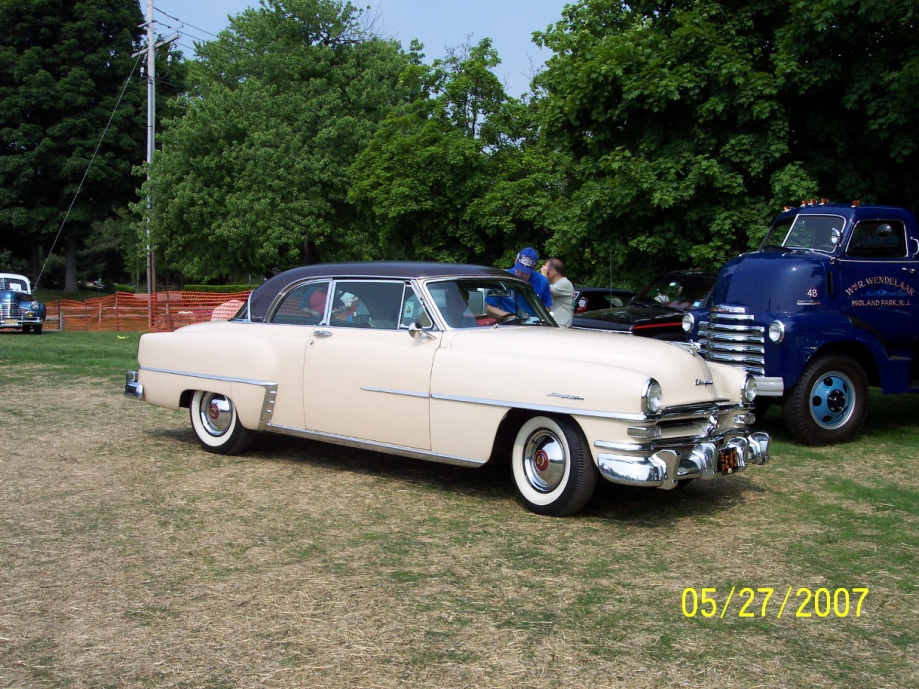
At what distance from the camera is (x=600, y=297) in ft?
60.5

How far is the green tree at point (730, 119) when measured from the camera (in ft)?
39.5

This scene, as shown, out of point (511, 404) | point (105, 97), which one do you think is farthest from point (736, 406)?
point (105, 97)

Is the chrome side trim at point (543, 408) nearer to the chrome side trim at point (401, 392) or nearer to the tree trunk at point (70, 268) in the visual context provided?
the chrome side trim at point (401, 392)

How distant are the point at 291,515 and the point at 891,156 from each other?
9.65 m

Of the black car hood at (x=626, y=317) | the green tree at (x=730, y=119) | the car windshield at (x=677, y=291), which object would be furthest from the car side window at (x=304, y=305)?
the car windshield at (x=677, y=291)

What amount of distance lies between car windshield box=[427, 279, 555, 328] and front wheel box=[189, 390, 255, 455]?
7.32 ft

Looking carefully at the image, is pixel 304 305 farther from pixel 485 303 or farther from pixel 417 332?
pixel 485 303

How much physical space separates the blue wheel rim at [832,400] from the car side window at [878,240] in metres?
1.35

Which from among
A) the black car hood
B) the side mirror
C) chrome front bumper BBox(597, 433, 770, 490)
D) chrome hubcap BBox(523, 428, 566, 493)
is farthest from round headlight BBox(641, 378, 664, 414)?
the black car hood

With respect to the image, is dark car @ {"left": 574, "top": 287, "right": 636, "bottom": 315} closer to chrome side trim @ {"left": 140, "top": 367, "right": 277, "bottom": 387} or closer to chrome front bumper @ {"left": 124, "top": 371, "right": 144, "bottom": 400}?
chrome front bumper @ {"left": 124, "top": 371, "right": 144, "bottom": 400}

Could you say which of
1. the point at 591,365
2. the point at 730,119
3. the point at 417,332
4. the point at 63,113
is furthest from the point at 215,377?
the point at 63,113

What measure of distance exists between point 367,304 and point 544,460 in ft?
6.88

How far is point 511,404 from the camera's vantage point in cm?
611

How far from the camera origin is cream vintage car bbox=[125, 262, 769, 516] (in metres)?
5.82
